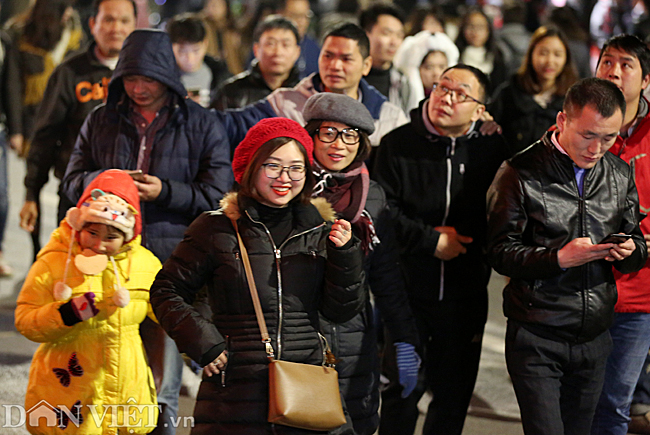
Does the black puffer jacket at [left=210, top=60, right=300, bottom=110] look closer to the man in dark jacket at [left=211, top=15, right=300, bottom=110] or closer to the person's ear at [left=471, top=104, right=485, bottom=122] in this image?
the man in dark jacket at [left=211, top=15, right=300, bottom=110]

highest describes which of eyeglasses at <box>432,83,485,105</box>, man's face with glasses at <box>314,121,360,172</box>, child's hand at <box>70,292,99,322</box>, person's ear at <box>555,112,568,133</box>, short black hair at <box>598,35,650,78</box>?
short black hair at <box>598,35,650,78</box>

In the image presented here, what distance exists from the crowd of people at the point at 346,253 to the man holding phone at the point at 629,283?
0.01 metres

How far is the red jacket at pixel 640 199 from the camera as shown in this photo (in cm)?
402

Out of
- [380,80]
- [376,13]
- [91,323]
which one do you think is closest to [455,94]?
[91,323]

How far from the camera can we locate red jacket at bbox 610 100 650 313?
13.2 ft

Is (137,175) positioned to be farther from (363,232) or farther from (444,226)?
(444,226)

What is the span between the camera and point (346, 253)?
3230 millimetres

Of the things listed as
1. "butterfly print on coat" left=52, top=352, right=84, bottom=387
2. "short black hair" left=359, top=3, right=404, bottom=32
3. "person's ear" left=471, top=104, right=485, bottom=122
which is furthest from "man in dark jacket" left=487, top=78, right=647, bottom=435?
"short black hair" left=359, top=3, right=404, bottom=32

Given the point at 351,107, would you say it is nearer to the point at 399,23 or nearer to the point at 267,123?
the point at 267,123

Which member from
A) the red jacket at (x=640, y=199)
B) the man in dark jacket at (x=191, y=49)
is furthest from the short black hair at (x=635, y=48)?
the man in dark jacket at (x=191, y=49)

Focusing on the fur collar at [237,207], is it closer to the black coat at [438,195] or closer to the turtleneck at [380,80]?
the black coat at [438,195]

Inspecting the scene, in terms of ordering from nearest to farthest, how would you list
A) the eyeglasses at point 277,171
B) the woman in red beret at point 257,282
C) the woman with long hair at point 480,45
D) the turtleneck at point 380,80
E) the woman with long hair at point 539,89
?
the woman in red beret at point 257,282 < the eyeglasses at point 277,171 < the woman with long hair at point 539,89 < the turtleneck at point 380,80 < the woman with long hair at point 480,45

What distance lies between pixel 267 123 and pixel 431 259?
4.72 feet

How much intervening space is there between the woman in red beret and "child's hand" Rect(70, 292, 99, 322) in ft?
1.22
